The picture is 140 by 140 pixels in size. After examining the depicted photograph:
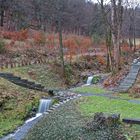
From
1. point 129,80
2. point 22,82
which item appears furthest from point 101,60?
point 22,82

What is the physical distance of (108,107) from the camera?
57.1 feet

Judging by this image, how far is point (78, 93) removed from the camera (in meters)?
21.6

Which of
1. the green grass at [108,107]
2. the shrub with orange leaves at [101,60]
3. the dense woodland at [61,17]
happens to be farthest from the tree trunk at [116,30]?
the shrub with orange leaves at [101,60]

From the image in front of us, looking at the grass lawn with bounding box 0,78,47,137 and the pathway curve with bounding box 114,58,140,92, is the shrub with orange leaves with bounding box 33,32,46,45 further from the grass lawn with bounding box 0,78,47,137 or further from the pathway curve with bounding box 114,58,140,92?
the grass lawn with bounding box 0,78,47,137

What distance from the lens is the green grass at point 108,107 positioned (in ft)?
53.3

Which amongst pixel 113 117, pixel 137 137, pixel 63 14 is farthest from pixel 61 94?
pixel 63 14

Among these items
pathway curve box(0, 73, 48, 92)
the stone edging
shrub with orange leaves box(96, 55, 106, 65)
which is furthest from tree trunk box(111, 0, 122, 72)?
shrub with orange leaves box(96, 55, 106, 65)

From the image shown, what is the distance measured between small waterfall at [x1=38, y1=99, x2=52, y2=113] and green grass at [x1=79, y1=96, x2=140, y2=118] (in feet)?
6.01

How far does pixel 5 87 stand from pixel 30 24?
37700 mm

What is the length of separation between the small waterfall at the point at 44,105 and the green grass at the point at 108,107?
6.01ft

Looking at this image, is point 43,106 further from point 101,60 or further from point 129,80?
point 101,60

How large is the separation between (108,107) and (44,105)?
379 cm

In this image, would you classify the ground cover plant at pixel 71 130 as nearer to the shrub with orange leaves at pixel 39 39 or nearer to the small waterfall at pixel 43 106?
the small waterfall at pixel 43 106

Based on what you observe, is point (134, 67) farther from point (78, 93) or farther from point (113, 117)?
point (113, 117)
